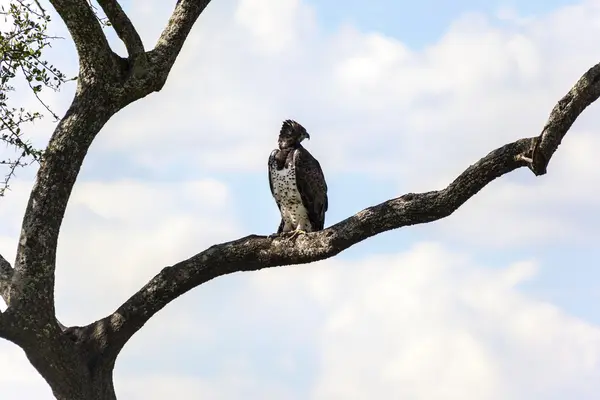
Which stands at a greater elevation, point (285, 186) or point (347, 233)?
point (285, 186)

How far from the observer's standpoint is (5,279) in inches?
363

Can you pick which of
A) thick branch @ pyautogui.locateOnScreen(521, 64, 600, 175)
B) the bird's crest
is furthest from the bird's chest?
thick branch @ pyautogui.locateOnScreen(521, 64, 600, 175)

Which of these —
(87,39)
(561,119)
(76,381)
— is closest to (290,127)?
(87,39)

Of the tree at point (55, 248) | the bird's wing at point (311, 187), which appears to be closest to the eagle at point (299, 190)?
the bird's wing at point (311, 187)

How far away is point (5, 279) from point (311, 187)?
3.08 m

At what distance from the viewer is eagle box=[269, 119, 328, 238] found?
34.1ft

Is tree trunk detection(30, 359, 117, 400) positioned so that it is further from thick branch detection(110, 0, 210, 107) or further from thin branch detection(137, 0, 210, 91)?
thin branch detection(137, 0, 210, 91)

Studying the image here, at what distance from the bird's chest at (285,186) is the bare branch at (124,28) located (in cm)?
199

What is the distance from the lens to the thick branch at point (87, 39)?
9.06 m

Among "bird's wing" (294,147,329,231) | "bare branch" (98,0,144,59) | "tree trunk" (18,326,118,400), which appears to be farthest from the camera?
"bird's wing" (294,147,329,231)

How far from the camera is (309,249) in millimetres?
8867

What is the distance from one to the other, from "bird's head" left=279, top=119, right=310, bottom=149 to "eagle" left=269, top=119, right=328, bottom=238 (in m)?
0.16

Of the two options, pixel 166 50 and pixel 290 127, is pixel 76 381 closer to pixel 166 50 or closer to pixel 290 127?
pixel 166 50

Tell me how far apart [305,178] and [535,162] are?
3.04 metres
